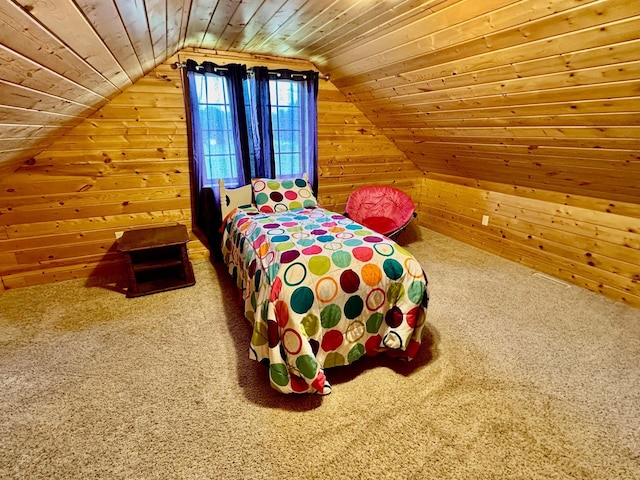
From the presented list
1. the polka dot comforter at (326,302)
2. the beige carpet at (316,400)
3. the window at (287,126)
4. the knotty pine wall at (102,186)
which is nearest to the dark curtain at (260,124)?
the window at (287,126)

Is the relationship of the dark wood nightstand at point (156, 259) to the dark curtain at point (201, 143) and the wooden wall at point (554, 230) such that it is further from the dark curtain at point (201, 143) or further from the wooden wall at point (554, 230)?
the wooden wall at point (554, 230)

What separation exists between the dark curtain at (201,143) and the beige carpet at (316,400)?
0.90 m

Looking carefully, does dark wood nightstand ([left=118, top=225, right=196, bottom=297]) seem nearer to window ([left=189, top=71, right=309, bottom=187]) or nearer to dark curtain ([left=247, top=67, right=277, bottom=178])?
window ([left=189, top=71, right=309, bottom=187])

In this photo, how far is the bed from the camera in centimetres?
160

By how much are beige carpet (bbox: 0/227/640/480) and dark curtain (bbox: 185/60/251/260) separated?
2.94ft

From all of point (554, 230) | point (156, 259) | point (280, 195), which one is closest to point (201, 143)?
point (280, 195)

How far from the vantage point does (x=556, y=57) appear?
5.45 feet

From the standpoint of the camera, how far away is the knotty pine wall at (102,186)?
2.62m

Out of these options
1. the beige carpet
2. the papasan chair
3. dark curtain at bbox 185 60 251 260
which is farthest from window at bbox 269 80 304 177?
the beige carpet

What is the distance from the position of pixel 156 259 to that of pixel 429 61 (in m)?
2.71

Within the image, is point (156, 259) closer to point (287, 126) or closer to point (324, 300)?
point (287, 126)

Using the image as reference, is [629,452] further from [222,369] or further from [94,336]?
[94,336]

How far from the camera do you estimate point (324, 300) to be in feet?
5.48

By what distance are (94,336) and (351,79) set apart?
297cm
